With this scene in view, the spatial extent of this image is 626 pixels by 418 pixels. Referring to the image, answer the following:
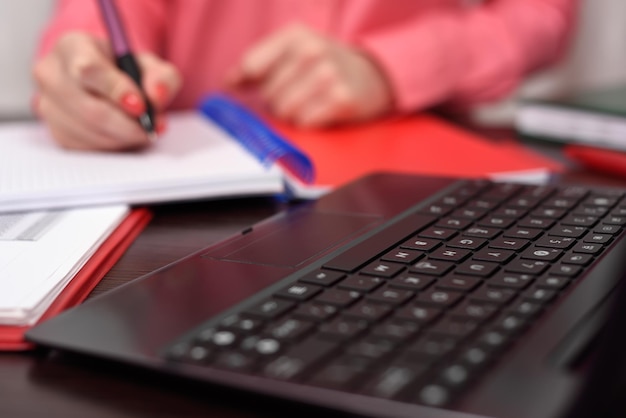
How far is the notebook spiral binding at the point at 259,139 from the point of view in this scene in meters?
0.56

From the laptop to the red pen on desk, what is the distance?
212 mm

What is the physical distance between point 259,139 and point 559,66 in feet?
3.33

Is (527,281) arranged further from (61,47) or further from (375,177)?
(61,47)

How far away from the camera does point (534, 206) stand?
439 mm

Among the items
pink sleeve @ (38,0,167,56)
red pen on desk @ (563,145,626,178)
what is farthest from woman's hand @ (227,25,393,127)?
red pen on desk @ (563,145,626,178)

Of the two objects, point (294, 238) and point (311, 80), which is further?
point (311, 80)

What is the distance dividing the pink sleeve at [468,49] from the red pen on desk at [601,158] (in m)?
0.28

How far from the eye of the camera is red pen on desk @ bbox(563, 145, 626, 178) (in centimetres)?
63

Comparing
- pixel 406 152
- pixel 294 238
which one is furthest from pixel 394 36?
pixel 294 238

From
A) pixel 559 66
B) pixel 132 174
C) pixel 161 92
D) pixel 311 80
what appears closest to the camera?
pixel 132 174

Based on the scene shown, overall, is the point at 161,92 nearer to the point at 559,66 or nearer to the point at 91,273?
the point at 91,273

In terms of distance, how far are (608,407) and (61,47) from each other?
0.64 m

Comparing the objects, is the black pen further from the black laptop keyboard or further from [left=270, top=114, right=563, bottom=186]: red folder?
the black laptop keyboard

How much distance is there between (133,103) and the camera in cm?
61
